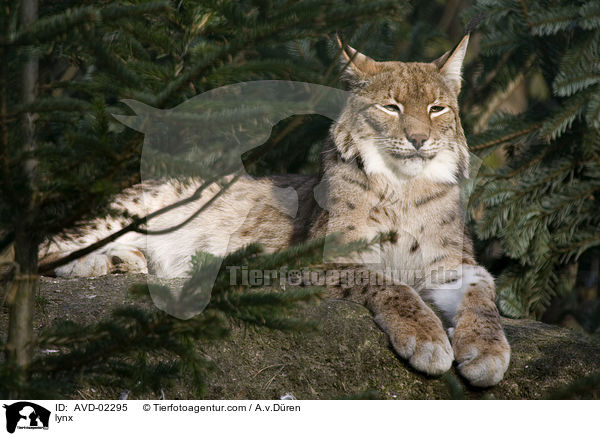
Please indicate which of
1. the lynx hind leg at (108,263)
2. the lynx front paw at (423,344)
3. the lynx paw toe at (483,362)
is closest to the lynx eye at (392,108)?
the lynx front paw at (423,344)

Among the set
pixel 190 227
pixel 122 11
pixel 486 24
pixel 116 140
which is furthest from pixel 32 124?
pixel 486 24

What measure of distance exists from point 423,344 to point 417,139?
1018mm

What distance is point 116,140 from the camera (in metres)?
1.57

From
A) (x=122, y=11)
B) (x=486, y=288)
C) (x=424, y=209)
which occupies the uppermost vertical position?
(x=122, y=11)

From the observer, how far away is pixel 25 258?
1.74m

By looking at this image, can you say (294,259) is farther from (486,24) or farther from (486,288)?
(486,24)

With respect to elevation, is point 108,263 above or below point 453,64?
below

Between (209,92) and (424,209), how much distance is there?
6.17 feet

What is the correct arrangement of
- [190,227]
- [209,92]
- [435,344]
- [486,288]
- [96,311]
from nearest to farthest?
[209,92]
[435,344]
[96,311]
[486,288]
[190,227]

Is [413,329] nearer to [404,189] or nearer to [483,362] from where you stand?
[483,362]

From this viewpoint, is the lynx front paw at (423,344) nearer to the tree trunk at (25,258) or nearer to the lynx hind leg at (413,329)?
the lynx hind leg at (413,329)
